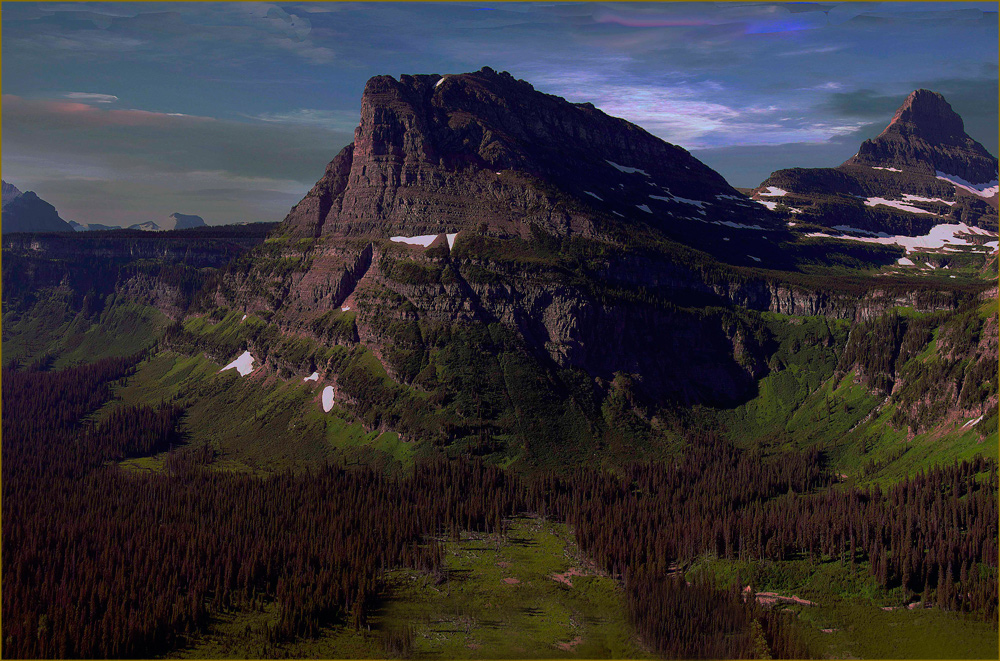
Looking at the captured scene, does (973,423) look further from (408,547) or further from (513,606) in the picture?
(408,547)

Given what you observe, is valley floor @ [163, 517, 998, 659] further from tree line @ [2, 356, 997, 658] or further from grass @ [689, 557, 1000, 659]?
tree line @ [2, 356, 997, 658]

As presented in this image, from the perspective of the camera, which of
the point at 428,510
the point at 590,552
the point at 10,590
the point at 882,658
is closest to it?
the point at 882,658

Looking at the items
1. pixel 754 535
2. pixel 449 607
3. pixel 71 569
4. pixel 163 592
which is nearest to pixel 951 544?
pixel 754 535

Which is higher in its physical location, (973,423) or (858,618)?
(973,423)

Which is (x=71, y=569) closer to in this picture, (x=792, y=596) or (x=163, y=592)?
(x=163, y=592)

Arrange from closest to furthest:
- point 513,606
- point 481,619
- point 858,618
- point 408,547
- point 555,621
Answer: point 858,618
point 555,621
point 481,619
point 513,606
point 408,547

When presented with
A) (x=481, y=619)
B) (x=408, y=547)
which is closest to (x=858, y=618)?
(x=481, y=619)

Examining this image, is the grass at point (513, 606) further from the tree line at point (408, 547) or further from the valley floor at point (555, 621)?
the tree line at point (408, 547)

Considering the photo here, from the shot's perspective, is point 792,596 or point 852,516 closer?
point 792,596

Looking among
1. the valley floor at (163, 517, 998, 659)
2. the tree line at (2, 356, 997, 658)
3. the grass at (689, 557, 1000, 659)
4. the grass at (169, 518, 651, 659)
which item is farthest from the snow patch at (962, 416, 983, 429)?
the grass at (169, 518, 651, 659)
